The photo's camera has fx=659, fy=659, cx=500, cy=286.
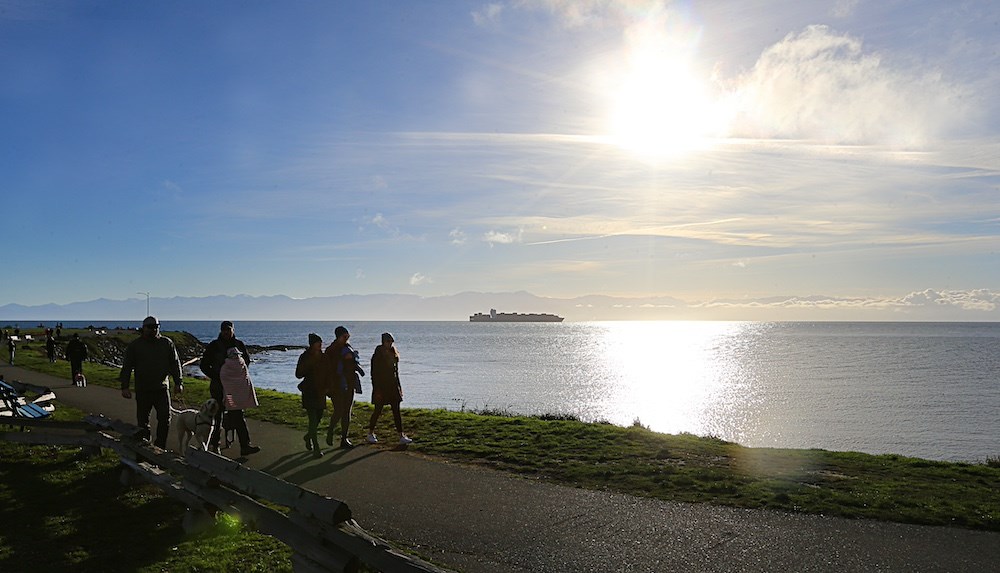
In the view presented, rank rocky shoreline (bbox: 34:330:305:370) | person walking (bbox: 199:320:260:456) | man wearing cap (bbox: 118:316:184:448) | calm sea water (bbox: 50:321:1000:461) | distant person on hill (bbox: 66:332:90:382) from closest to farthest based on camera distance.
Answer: man wearing cap (bbox: 118:316:184:448)
person walking (bbox: 199:320:260:456)
distant person on hill (bbox: 66:332:90:382)
calm sea water (bbox: 50:321:1000:461)
rocky shoreline (bbox: 34:330:305:370)

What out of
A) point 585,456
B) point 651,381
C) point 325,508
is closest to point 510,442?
point 585,456

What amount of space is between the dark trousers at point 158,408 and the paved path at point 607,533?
1.99 metres

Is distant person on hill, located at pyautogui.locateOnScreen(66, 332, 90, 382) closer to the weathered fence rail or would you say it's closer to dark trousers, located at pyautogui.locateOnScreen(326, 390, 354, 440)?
dark trousers, located at pyautogui.locateOnScreen(326, 390, 354, 440)

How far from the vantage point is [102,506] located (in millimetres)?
8227

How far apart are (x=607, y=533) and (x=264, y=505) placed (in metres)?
3.66

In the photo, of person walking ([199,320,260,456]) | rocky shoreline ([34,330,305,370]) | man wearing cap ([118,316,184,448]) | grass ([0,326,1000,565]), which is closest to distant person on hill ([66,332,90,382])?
grass ([0,326,1000,565])

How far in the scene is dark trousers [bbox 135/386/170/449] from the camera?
33.2 ft

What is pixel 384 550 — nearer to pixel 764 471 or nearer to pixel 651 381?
pixel 764 471

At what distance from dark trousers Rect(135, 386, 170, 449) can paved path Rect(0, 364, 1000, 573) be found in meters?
1.99

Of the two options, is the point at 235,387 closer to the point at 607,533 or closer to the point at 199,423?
the point at 199,423

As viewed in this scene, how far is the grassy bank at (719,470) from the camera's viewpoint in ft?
27.2

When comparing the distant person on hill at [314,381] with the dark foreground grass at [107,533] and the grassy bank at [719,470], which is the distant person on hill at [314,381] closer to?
Answer: the grassy bank at [719,470]

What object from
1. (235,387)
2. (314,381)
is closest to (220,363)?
(235,387)

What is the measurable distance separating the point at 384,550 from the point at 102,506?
5.56m
